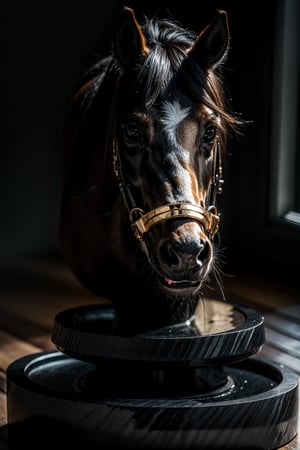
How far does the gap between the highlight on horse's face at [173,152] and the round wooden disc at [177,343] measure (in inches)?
4.6

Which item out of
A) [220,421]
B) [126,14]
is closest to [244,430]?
[220,421]

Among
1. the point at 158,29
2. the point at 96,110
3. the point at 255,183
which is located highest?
the point at 158,29

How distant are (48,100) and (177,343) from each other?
189cm

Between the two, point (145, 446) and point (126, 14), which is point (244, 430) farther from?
point (126, 14)

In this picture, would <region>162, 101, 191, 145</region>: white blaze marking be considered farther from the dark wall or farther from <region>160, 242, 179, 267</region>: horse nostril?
the dark wall

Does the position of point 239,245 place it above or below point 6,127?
below

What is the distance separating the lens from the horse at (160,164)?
1770mm

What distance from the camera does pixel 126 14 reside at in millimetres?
1862

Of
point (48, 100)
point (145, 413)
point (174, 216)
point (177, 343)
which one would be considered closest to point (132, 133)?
point (174, 216)

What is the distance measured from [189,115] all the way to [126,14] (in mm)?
212

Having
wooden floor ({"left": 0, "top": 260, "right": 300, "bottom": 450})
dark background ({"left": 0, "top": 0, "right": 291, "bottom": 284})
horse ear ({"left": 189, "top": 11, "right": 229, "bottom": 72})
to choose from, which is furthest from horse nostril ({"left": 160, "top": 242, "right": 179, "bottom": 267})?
dark background ({"left": 0, "top": 0, "right": 291, "bottom": 284})

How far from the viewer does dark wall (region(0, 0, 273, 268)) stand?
3.42m

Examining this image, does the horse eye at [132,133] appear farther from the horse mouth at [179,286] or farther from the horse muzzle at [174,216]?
the horse mouth at [179,286]

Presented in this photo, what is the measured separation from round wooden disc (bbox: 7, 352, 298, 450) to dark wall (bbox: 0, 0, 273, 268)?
1.47 meters
